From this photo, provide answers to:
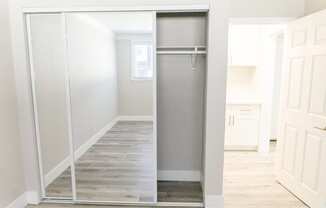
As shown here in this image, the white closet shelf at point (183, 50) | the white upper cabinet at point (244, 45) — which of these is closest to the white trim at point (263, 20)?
the white closet shelf at point (183, 50)

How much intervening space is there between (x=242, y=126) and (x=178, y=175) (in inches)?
68.1

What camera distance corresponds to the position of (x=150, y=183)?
9.18 ft

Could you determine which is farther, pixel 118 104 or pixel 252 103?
pixel 252 103

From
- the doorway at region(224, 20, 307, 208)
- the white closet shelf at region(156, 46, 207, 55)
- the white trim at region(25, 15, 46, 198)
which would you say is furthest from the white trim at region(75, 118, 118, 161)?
the doorway at region(224, 20, 307, 208)

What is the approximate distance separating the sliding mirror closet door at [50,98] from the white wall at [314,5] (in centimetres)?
285

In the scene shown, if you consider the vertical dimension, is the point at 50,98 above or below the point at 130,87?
below

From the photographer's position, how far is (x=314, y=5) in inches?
106

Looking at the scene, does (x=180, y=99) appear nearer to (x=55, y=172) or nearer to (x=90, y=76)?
(x=90, y=76)

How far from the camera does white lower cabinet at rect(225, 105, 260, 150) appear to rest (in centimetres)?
410

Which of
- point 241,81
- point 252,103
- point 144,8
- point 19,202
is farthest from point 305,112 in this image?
point 19,202

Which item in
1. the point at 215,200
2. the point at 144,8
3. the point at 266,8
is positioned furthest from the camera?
the point at 266,8

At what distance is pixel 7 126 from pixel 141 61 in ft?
5.07

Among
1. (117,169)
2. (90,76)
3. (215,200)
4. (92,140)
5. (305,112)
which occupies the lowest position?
(215,200)

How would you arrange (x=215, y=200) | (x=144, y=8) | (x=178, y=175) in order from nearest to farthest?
(x=144, y=8) < (x=215, y=200) < (x=178, y=175)
